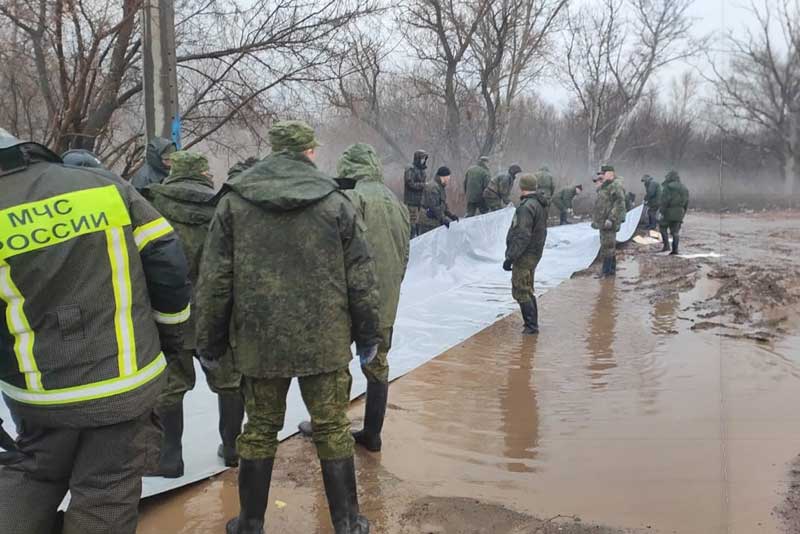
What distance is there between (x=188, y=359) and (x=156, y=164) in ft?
5.78

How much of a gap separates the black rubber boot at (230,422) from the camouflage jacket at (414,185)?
8.49 meters

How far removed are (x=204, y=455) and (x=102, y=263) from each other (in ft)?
7.12

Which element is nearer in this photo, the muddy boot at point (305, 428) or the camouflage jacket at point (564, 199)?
the muddy boot at point (305, 428)

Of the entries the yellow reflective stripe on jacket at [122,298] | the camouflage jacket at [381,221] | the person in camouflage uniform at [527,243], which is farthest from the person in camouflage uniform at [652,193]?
the yellow reflective stripe on jacket at [122,298]

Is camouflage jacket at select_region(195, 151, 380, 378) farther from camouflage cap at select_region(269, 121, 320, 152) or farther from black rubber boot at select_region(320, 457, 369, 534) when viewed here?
black rubber boot at select_region(320, 457, 369, 534)

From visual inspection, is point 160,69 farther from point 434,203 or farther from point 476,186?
point 476,186

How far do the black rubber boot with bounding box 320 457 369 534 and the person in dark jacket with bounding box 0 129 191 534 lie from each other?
0.91 meters

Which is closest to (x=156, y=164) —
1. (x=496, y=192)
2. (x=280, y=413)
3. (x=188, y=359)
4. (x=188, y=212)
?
(x=188, y=212)

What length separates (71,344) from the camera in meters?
2.30

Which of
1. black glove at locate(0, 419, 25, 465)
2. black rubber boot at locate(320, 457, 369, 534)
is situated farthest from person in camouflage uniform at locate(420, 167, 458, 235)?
black glove at locate(0, 419, 25, 465)

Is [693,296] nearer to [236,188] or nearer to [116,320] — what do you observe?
[236,188]

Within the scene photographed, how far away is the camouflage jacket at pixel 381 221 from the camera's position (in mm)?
4305

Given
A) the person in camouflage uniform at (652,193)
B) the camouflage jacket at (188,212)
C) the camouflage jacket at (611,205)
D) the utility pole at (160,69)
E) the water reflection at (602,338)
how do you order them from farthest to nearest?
the person in camouflage uniform at (652,193), the camouflage jacket at (611,205), the utility pole at (160,69), the water reflection at (602,338), the camouflage jacket at (188,212)

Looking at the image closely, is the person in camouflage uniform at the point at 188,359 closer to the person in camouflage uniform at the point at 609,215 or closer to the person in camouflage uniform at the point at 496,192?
the person in camouflage uniform at the point at 609,215
